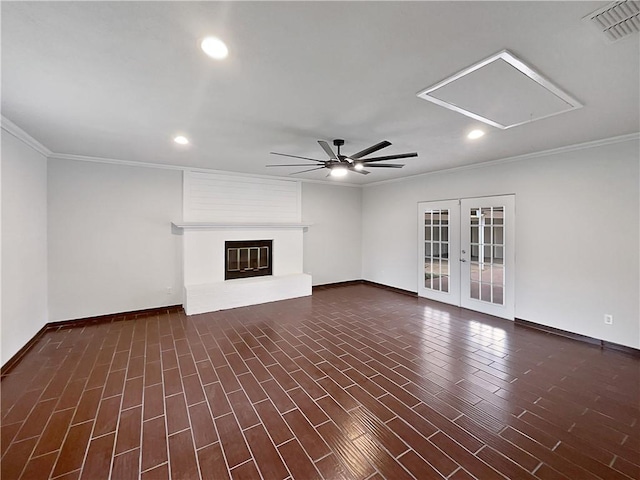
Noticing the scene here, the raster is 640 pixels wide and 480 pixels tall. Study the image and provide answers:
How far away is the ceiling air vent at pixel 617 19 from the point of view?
1399 millimetres

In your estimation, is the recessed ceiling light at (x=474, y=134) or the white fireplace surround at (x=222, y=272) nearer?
the recessed ceiling light at (x=474, y=134)

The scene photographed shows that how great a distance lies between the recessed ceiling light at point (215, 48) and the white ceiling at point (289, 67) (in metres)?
0.05

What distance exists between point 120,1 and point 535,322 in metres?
5.75

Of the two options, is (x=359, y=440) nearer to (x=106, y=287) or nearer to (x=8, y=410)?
(x=8, y=410)

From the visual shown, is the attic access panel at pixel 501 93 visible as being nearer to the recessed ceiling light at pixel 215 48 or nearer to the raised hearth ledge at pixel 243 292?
the recessed ceiling light at pixel 215 48

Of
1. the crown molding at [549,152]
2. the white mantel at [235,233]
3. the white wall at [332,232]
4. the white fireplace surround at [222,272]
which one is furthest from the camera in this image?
the white wall at [332,232]

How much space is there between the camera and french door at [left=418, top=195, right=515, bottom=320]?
459 centimetres

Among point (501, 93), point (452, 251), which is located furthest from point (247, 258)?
point (501, 93)

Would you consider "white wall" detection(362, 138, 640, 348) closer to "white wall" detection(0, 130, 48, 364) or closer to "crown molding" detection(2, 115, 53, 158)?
"crown molding" detection(2, 115, 53, 158)

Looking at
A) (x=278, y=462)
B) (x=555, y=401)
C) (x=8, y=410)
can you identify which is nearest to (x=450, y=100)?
(x=555, y=401)

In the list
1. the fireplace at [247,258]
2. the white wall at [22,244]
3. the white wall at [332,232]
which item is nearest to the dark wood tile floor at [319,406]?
the white wall at [22,244]

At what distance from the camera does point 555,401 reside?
244cm

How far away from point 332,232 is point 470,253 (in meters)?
3.19

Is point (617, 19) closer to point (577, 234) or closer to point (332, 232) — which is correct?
point (577, 234)
